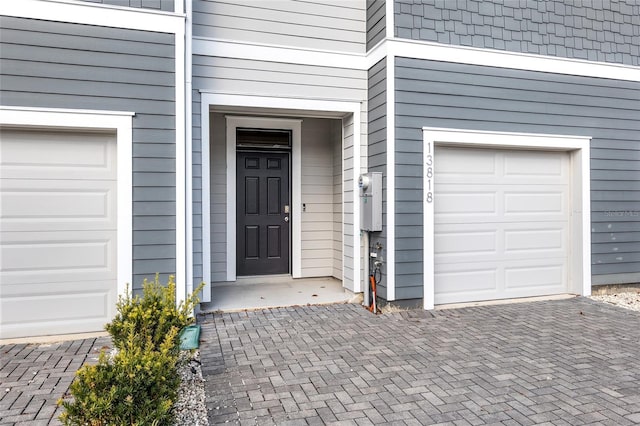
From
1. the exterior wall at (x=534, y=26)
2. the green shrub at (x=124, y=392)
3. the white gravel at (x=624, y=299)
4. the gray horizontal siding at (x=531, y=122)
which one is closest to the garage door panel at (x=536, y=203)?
the gray horizontal siding at (x=531, y=122)

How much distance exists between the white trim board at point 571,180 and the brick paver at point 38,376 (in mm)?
3468

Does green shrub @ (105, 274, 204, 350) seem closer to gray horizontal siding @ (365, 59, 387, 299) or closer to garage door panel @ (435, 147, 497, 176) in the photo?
gray horizontal siding @ (365, 59, 387, 299)

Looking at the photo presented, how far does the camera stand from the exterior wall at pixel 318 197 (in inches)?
250

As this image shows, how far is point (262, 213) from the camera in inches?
245

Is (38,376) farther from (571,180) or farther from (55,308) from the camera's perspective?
(571,180)

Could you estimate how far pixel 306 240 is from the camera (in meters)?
6.33

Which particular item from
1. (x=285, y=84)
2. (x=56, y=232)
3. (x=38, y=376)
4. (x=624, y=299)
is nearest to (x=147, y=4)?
(x=285, y=84)

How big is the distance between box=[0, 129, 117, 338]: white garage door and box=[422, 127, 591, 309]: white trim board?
11.0 feet

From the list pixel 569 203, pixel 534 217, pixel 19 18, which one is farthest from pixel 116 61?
pixel 569 203

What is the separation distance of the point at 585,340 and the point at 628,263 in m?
2.58

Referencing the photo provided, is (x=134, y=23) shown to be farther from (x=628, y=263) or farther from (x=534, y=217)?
(x=628, y=263)

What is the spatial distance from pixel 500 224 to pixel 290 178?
9.86 feet

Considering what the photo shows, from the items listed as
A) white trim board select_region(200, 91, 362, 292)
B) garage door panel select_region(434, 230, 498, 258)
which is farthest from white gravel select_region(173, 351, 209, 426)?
garage door panel select_region(434, 230, 498, 258)

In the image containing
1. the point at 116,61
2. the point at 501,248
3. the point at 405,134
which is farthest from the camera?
the point at 501,248
